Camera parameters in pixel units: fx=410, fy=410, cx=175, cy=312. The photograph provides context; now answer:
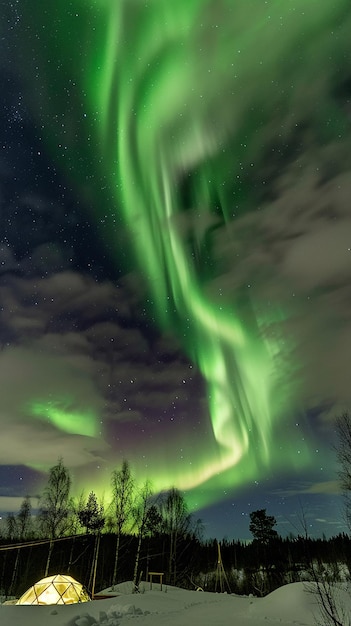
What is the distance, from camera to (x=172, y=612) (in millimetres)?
19828

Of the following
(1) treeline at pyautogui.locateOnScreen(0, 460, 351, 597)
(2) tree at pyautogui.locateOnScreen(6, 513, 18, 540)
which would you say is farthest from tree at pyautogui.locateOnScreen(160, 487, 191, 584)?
(2) tree at pyautogui.locateOnScreen(6, 513, 18, 540)

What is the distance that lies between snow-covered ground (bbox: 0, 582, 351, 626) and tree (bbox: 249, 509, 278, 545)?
2848 cm

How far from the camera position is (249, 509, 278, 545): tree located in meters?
49.8

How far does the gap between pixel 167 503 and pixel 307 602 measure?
32899mm

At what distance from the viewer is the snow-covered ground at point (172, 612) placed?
14.8 m

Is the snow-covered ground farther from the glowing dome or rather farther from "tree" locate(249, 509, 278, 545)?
"tree" locate(249, 509, 278, 545)

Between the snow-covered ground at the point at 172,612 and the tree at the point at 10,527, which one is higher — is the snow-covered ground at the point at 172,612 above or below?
below

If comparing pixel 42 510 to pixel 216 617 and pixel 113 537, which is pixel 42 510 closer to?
pixel 216 617

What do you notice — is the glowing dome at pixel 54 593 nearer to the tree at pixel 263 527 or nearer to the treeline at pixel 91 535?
the treeline at pixel 91 535

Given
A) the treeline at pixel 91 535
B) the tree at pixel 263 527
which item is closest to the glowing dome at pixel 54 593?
the treeline at pixel 91 535

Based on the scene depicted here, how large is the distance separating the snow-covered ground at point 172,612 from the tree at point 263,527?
28.5 m

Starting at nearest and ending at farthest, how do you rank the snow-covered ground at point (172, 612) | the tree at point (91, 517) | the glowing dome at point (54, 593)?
the snow-covered ground at point (172, 612) → the glowing dome at point (54, 593) → the tree at point (91, 517)

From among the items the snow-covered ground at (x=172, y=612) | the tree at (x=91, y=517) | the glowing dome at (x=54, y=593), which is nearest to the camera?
the snow-covered ground at (x=172, y=612)

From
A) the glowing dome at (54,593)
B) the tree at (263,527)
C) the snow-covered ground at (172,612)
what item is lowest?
the snow-covered ground at (172,612)
